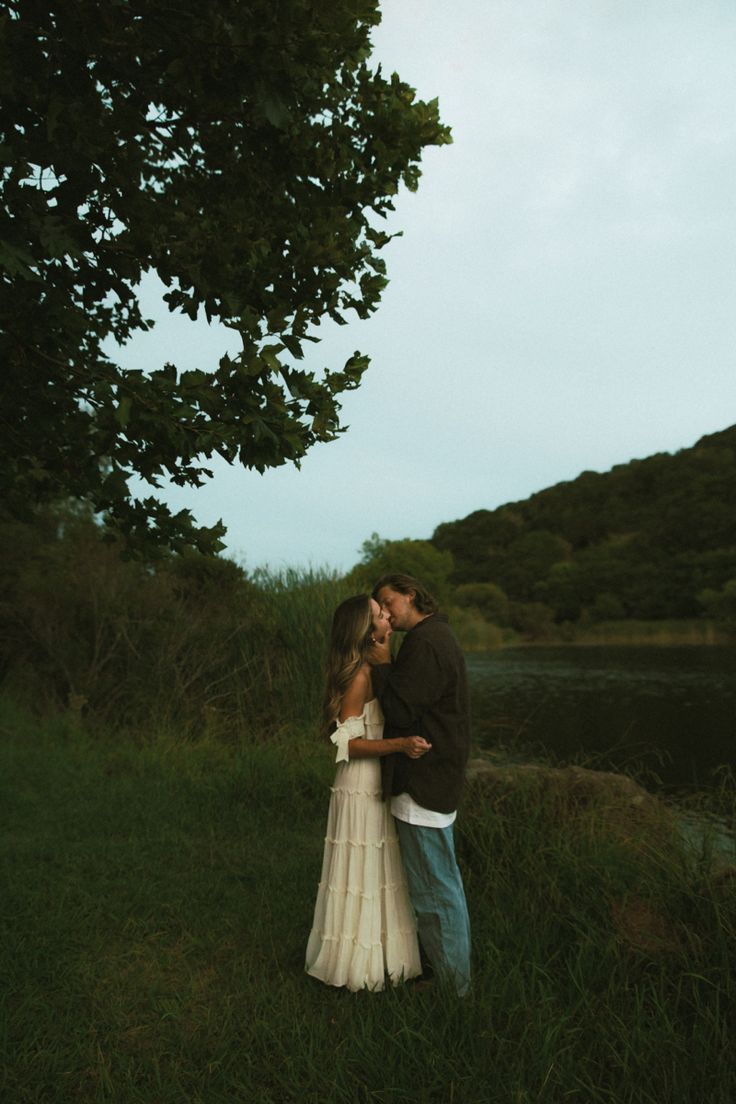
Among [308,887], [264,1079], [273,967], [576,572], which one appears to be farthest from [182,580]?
[576,572]

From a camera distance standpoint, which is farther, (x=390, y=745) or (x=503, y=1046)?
(x=390, y=745)

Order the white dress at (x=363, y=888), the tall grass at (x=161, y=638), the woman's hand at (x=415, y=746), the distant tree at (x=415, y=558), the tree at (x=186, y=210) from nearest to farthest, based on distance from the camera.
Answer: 1. the tree at (x=186, y=210)
2. the woman's hand at (x=415, y=746)
3. the white dress at (x=363, y=888)
4. the tall grass at (x=161, y=638)
5. the distant tree at (x=415, y=558)

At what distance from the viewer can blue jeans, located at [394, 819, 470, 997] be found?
3.46m

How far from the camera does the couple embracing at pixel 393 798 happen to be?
3488 mm

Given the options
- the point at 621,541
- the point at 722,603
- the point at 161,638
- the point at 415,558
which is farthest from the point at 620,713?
the point at 621,541

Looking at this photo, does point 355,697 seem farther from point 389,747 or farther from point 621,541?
point 621,541

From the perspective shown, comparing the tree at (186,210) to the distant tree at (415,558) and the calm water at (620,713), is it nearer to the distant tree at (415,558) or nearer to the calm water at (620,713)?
the calm water at (620,713)

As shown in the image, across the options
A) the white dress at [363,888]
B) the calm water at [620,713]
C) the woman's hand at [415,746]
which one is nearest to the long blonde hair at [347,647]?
→ the white dress at [363,888]

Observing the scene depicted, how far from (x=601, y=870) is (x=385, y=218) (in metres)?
3.56

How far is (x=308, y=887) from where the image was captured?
5.30 m

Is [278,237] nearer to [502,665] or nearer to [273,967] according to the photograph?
[273,967]

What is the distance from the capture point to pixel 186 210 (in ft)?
11.8

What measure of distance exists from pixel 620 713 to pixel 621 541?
4722 centimetres

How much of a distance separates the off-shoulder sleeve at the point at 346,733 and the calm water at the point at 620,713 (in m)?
4.34
